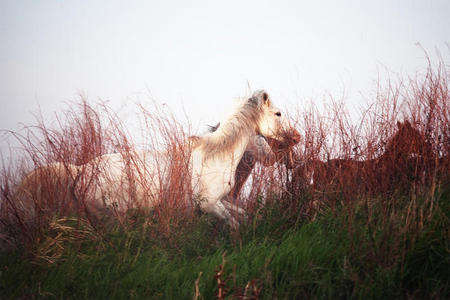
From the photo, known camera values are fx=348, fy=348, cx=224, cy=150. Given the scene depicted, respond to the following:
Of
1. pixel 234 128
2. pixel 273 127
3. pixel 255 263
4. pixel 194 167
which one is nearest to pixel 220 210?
pixel 194 167

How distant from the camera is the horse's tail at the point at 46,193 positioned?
288cm

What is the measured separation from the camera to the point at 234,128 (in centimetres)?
380

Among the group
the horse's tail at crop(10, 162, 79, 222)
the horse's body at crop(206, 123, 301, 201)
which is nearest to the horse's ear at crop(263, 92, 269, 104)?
the horse's body at crop(206, 123, 301, 201)

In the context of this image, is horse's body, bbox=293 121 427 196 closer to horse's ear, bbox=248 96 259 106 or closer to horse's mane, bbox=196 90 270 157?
horse's mane, bbox=196 90 270 157

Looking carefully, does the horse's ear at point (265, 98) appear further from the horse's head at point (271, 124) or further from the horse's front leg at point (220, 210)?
the horse's front leg at point (220, 210)

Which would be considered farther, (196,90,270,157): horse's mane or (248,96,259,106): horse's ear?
(248,96,259,106): horse's ear

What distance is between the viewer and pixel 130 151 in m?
3.46

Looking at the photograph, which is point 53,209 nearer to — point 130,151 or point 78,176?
point 78,176

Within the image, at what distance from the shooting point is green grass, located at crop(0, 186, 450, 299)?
1.98 m

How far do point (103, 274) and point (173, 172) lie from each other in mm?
1160

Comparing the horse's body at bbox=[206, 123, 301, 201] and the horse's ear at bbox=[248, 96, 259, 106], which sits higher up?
the horse's ear at bbox=[248, 96, 259, 106]

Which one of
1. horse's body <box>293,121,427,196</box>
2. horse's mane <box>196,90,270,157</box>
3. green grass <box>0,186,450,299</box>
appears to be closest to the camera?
green grass <box>0,186,450,299</box>

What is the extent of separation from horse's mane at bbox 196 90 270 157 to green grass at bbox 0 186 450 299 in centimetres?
99

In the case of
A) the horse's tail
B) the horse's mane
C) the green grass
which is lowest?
the green grass
